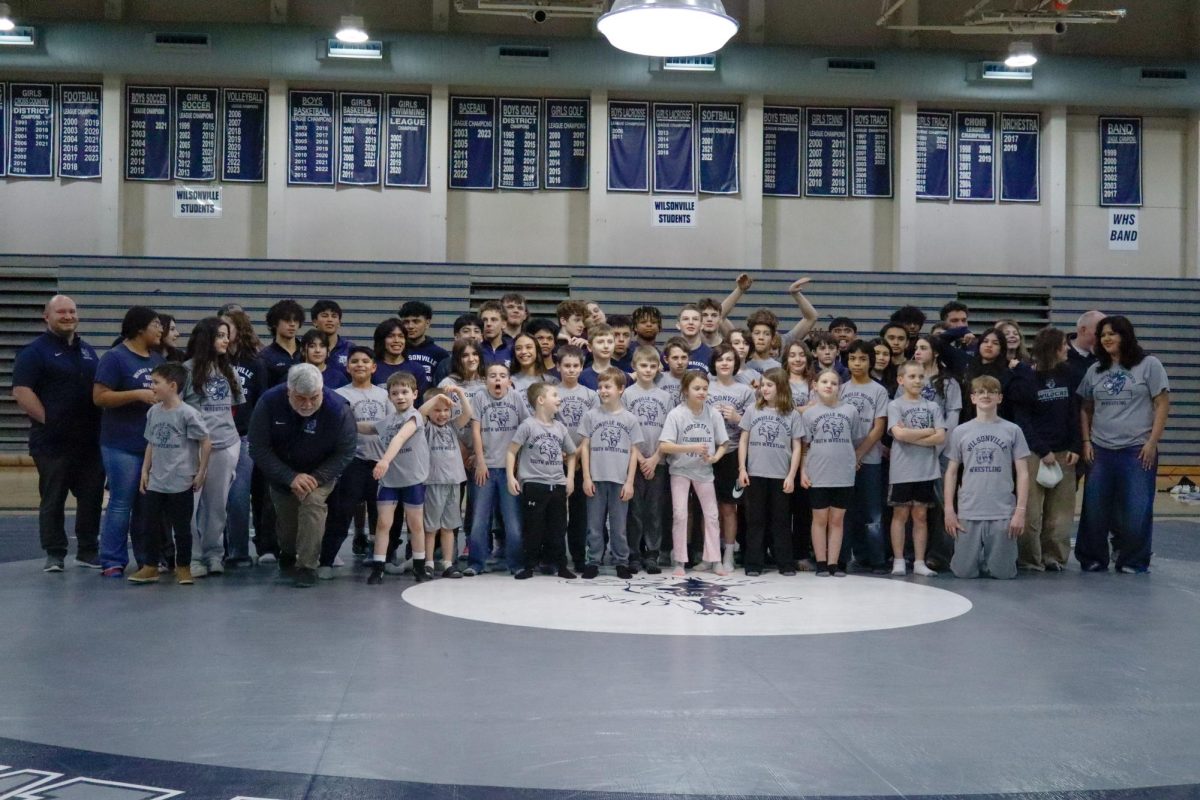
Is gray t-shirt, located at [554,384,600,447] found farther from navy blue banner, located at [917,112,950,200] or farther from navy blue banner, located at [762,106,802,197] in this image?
navy blue banner, located at [917,112,950,200]

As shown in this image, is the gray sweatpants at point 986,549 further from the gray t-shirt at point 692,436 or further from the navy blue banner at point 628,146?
the navy blue banner at point 628,146

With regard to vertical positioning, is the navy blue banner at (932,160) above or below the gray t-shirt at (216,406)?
above

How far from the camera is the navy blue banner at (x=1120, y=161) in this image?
13594 millimetres

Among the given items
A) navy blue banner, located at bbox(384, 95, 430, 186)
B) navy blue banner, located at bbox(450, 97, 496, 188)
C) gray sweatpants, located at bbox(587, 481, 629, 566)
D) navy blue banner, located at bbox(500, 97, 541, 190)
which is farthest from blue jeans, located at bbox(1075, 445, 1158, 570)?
navy blue banner, located at bbox(384, 95, 430, 186)

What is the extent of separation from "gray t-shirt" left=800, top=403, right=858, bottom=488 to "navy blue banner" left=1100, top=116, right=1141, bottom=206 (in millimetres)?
9041

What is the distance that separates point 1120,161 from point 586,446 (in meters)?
10.6

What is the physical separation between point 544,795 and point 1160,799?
5.23ft

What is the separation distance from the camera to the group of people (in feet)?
20.1

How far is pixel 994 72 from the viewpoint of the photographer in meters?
12.9

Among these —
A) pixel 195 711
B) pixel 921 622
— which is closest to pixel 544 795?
pixel 195 711

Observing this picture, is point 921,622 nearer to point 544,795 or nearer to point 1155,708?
point 1155,708

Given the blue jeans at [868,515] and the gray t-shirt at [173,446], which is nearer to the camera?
the gray t-shirt at [173,446]

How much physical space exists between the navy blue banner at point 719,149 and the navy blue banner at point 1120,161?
4.93 m

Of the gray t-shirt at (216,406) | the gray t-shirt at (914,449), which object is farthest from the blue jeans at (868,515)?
the gray t-shirt at (216,406)
